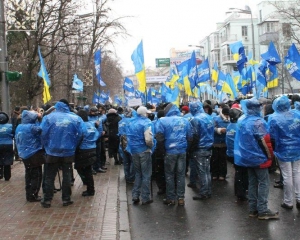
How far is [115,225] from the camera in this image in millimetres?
6957

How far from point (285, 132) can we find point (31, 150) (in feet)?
15.3

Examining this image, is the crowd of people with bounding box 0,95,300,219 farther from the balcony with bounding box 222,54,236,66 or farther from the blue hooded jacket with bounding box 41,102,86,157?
the balcony with bounding box 222,54,236,66

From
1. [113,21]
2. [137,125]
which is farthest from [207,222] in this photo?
[113,21]

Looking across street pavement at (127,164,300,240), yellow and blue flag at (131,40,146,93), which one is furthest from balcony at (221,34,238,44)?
street pavement at (127,164,300,240)

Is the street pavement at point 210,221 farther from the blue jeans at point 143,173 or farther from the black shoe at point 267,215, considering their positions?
the blue jeans at point 143,173

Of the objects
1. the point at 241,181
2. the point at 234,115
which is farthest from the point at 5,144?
the point at 241,181

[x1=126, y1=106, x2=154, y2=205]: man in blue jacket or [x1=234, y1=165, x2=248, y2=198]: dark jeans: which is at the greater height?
[x1=126, y1=106, x2=154, y2=205]: man in blue jacket

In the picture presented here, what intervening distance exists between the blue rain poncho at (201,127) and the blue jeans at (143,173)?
3.49 feet

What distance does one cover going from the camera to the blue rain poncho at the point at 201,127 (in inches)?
353

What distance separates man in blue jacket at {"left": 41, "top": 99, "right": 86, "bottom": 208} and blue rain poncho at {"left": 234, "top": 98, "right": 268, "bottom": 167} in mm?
3023

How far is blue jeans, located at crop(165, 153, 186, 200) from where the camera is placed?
8.43 meters

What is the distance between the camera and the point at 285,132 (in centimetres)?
755

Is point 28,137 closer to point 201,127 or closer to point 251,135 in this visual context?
point 201,127

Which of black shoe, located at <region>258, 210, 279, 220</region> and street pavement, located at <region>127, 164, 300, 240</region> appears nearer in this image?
street pavement, located at <region>127, 164, 300, 240</region>
